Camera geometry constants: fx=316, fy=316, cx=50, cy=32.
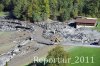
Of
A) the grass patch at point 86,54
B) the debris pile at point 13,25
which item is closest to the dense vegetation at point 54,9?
the debris pile at point 13,25

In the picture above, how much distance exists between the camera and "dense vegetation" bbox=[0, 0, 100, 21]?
77.1 metres

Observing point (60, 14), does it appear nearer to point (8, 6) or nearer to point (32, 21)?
point (32, 21)

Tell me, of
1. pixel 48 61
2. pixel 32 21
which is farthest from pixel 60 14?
pixel 48 61

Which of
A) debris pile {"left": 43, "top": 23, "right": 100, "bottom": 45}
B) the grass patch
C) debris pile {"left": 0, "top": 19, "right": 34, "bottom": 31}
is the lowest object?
the grass patch

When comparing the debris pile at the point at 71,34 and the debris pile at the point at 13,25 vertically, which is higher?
the debris pile at the point at 13,25

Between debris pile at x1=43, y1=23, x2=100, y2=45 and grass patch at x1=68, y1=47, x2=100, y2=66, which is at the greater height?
debris pile at x1=43, y1=23, x2=100, y2=45

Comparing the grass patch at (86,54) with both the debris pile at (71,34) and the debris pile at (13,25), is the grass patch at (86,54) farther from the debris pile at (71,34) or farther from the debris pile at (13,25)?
the debris pile at (13,25)

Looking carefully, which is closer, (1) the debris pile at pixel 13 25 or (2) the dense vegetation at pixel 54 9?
(1) the debris pile at pixel 13 25

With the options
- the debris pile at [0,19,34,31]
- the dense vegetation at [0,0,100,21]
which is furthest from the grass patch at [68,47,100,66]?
the dense vegetation at [0,0,100,21]

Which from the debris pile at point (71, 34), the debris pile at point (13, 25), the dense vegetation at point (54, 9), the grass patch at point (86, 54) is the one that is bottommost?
the grass patch at point (86, 54)

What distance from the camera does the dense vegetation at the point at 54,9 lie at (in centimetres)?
7706

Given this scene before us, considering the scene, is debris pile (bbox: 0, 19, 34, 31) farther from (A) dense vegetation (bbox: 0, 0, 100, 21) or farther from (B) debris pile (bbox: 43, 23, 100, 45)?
(B) debris pile (bbox: 43, 23, 100, 45)

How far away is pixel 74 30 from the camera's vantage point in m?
70.6

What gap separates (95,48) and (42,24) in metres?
20.4
